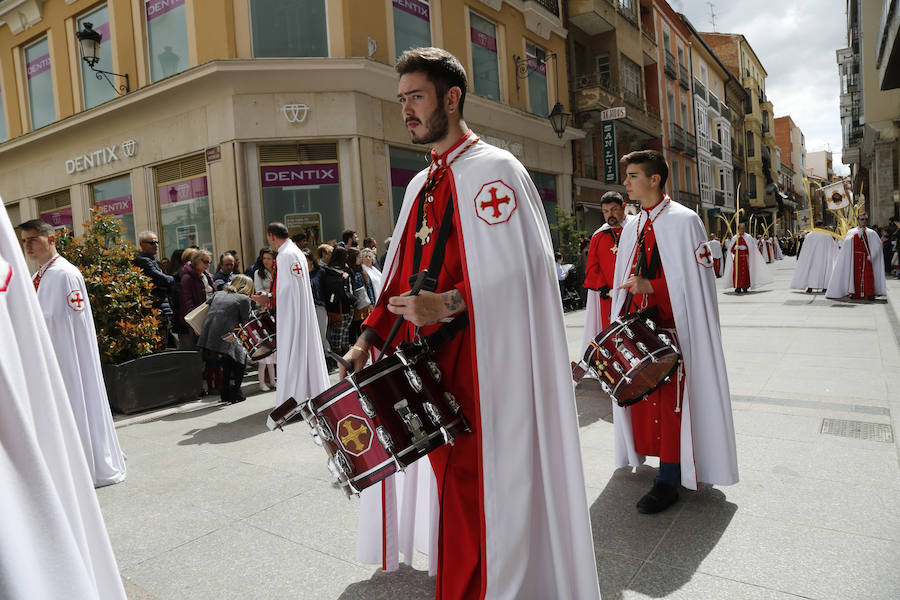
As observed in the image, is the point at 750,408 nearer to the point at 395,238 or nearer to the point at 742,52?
the point at 395,238

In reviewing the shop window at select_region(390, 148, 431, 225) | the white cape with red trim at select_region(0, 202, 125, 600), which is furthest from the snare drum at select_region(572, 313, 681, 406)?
the shop window at select_region(390, 148, 431, 225)

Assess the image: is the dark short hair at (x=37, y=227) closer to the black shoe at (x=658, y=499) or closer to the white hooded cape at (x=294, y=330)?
the white hooded cape at (x=294, y=330)

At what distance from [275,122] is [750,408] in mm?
10966

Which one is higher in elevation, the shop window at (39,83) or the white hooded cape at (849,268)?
the shop window at (39,83)

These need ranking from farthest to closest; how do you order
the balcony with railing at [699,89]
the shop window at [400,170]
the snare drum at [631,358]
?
the balcony with railing at [699,89], the shop window at [400,170], the snare drum at [631,358]

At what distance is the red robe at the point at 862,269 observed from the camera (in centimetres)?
1375

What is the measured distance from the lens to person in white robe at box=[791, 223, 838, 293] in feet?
53.0

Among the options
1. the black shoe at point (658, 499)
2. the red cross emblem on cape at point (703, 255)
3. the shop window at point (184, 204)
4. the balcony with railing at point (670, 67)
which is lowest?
the black shoe at point (658, 499)

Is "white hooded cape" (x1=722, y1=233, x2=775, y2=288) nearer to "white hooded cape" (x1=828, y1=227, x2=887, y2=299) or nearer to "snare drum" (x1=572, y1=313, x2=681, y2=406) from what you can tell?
"white hooded cape" (x1=828, y1=227, x2=887, y2=299)

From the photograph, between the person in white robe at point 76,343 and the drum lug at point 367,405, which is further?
the person in white robe at point 76,343

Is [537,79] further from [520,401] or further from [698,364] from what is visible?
[520,401]

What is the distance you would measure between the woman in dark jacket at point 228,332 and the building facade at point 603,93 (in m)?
16.3

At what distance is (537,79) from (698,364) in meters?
18.1

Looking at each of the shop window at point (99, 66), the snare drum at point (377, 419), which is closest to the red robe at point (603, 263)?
the snare drum at point (377, 419)
